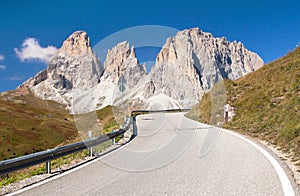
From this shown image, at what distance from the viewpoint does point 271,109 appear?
1666 cm

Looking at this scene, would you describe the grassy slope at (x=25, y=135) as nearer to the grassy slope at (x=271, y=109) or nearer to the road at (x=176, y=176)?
the grassy slope at (x=271, y=109)

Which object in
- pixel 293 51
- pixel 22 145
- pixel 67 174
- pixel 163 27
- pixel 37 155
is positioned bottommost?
pixel 22 145

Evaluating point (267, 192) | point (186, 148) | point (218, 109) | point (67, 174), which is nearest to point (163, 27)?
point (186, 148)

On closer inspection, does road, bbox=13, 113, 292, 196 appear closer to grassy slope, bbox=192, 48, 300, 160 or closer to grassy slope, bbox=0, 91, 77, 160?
grassy slope, bbox=192, 48, 300, 160

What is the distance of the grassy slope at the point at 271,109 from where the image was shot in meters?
10.7

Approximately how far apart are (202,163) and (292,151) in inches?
117

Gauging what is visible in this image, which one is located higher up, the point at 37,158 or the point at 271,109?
the point at 271,109

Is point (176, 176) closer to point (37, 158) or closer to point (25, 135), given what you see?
point (37, 158)

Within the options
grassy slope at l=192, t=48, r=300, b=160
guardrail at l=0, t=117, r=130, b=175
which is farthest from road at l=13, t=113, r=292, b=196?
grassy slope at l=192, t=48, r=300, b=160

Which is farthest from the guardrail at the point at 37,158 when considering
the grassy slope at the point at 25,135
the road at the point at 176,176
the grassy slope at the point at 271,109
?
the grassy slope at the point at 25,135

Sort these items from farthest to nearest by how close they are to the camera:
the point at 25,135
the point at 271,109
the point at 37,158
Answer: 1. the point at 25,135
2. the point at 271,109
3. the point at 37,158

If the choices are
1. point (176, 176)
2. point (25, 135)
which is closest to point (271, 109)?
point (176, 176)

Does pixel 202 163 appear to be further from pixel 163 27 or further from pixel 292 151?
pixel 163 27

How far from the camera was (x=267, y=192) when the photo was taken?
472 cm
